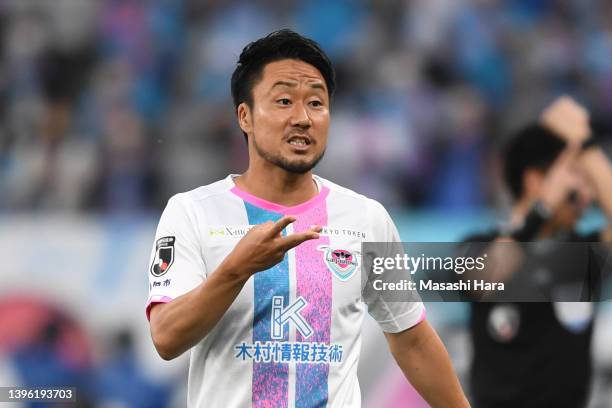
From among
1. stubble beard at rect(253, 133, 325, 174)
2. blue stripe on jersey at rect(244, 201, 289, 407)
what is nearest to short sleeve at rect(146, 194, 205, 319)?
blue stripe on jersey at rect(244, 201, 289, 407)

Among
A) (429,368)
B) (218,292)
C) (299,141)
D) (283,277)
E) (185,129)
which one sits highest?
(185,129)

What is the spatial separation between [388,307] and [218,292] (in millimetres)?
720

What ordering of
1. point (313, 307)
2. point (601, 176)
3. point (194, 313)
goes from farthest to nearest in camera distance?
point (601, 176)
point (313, 307)
point (194, 313)

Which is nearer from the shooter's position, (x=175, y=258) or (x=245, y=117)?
(x=175, y=258)

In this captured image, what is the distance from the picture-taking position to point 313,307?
8.65 ft

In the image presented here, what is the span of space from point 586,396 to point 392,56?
2315 millimetres

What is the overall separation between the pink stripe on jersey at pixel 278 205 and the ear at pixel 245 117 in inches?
6.9

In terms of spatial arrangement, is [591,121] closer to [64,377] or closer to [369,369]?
[369,369]

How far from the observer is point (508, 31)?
5.93 m

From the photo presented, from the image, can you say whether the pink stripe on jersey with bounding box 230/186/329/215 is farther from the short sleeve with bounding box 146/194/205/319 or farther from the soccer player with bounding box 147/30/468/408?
the short sleeve with bounding box 146/194/205/319

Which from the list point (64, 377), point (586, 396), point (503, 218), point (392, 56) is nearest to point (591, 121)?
point (503, 218)

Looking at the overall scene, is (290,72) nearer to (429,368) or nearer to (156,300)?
(156,300)

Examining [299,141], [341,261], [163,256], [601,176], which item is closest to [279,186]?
[299,141]

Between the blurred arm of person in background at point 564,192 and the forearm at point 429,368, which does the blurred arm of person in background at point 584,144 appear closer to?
the blurred arm of person in background at point 564,192
